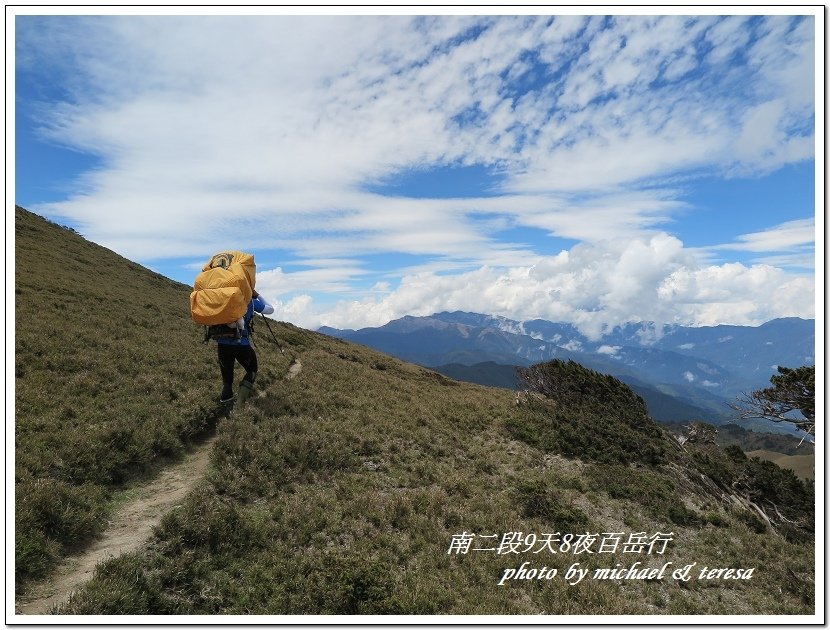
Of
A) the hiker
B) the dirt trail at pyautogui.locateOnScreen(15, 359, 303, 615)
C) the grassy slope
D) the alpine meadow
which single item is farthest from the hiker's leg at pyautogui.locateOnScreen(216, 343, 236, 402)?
the dirt trail at pyautogui.locateOnScreen(15, 359, 303, 615)

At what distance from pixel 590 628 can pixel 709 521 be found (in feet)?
26.3

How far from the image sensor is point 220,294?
35.3ft

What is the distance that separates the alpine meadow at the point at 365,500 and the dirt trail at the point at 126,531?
186 mm

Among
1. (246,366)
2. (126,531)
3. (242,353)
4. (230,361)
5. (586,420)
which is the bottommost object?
(586,420)

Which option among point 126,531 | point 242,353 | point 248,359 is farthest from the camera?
point 248,359

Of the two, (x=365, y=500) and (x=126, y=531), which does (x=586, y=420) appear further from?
(x=126, y=531)

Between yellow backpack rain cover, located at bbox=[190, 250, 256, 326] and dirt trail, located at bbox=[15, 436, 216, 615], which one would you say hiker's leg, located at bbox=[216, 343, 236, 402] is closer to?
yellow backpack rain cover, located at bbox=[190, 250, 256, 326]

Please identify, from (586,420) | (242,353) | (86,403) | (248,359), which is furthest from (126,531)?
(586,420)

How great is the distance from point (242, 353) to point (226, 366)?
64 centimetres

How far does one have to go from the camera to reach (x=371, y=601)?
6.21 metres
